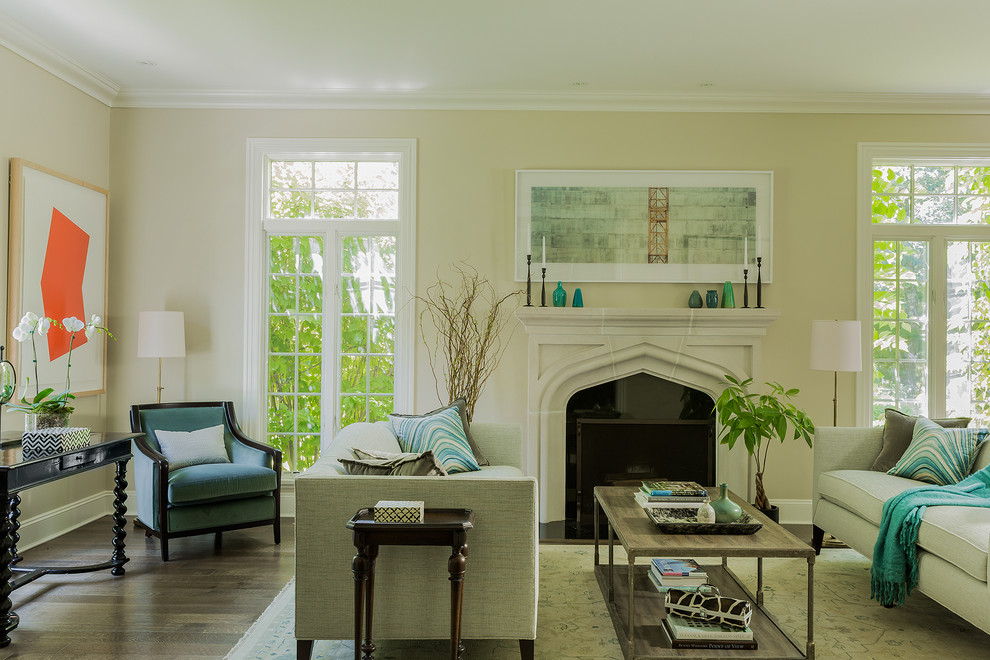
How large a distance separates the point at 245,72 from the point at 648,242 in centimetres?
299

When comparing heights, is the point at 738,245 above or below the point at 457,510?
above

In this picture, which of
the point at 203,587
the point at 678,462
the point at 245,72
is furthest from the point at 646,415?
the point at 245,72

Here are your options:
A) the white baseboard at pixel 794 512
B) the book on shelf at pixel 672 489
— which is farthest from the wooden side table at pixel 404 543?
the white baseboard at pixel 794 512

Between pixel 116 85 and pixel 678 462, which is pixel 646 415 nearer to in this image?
pixel 678 462

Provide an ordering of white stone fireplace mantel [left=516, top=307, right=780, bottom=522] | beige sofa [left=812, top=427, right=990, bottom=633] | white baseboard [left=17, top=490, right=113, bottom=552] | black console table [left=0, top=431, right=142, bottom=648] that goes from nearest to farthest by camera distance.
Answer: beige sofa [left=812, top=427, right=990, bottom=633], black console table [left=0, top=431, right=142, bottom=648], white baseboard [left=17, top=490, right=113, bottom=552], white stone fireplace mantel [left=516, top=307, right=780, bottom=522]

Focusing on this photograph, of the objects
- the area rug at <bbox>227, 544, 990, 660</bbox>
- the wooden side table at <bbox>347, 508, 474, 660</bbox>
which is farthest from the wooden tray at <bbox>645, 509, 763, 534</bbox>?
the wooden side table at <bbox>347, 508, 474, 660</bbox>

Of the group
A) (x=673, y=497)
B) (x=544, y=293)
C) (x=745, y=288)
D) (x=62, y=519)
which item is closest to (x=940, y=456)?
(x=745, y=288)

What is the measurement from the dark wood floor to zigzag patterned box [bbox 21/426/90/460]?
73 cm

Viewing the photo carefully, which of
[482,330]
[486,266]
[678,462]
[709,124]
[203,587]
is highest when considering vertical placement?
[709,124]

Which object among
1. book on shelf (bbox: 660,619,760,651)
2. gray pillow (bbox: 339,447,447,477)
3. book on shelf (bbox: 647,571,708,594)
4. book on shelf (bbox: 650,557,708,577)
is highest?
gray pillow (bbox: 339,447,447,477)

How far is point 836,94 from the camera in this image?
190 inches

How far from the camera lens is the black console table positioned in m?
2.82

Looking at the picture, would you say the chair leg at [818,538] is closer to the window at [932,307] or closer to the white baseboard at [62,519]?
the window at [932,307]

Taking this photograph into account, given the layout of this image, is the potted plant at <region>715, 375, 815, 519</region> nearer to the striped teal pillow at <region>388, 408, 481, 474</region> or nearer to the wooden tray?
the wooden tray
